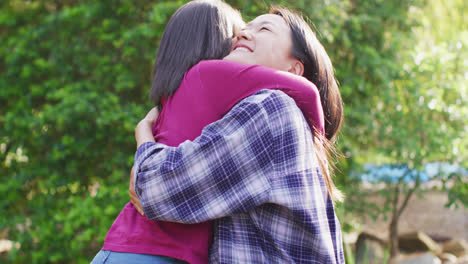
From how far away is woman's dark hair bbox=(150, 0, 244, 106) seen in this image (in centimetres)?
157

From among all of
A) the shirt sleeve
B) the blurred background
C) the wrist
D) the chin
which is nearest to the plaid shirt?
the shirt sleeve

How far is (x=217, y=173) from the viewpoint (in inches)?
49.9

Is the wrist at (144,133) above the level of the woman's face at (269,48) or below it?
below

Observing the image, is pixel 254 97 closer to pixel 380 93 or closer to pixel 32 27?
pixel 380 93

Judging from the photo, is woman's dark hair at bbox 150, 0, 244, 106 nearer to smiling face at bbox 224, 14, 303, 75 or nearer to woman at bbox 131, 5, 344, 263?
smiling face at bbox 224, 14, 303, 75

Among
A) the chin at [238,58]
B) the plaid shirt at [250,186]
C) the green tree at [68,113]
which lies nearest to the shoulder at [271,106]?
the plaid shirt at [250,186]

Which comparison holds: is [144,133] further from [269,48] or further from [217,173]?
[269,48]

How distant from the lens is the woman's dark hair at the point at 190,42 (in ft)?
5.16

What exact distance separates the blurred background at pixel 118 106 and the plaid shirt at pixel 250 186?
236 centimetres

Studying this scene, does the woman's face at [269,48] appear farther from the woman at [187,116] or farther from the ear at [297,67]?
the woman at [187,116]

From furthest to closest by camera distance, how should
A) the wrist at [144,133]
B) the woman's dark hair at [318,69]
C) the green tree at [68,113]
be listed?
the green tree at [68,113] → the woman's dark hair at [318,69] → the wrist at [144,133]

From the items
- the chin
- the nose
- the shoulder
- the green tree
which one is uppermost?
the nose

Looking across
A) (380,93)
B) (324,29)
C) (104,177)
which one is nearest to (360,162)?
(380,93)

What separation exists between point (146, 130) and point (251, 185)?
0.48m
